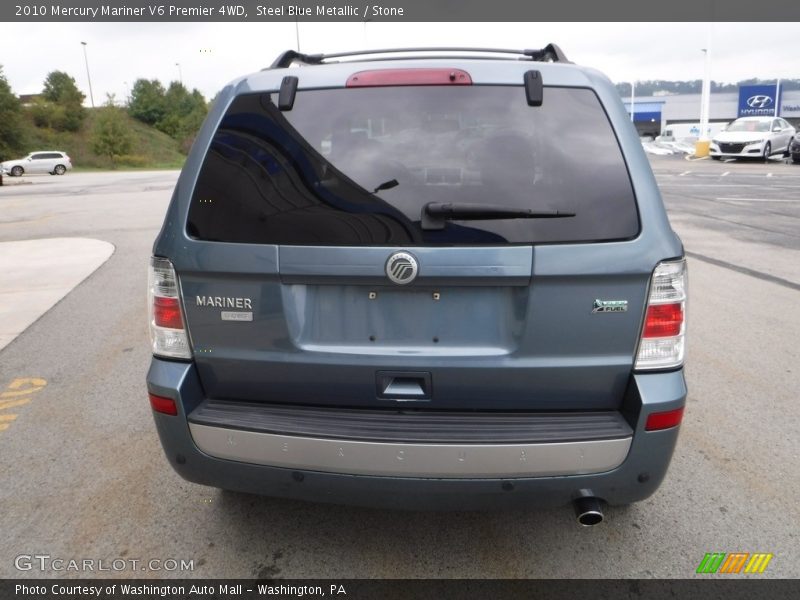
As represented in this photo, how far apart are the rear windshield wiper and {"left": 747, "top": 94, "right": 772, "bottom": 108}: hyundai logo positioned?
207 ft

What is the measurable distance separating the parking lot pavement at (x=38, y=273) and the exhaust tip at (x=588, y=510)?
17.5 feet

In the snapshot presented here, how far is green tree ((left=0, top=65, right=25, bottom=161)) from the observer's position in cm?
5484

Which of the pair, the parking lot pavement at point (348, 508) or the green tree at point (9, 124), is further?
the green tree at point (9, 124)

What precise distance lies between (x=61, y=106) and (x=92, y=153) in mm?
12484

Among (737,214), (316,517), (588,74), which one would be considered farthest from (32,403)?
(737,214)

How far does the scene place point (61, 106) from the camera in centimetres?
7856

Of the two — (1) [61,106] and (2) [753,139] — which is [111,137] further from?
(2) [753,139]

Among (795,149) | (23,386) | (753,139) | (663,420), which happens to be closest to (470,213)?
(663,420)

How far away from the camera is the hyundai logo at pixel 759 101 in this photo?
180ft

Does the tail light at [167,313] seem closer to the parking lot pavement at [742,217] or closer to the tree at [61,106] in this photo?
the parking lot pavement at [742,217]

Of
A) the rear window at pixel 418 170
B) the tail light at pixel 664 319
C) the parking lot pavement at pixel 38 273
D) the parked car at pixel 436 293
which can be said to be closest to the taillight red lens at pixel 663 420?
the parked car at pixel 436 293

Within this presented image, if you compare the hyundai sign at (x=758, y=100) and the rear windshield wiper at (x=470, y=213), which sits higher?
the rear windshield wiper at (x=470, y=213)

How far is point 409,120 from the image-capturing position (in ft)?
7.65

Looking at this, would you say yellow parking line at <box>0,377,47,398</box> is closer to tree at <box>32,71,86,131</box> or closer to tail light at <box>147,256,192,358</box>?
tail light at <box>147,256,192,358</box>
